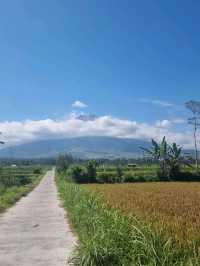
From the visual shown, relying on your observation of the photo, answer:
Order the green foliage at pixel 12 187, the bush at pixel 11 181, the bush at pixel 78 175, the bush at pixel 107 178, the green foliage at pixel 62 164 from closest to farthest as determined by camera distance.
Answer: the green foliage at pixel 12 187
the bush at pixel 11 181
the bush at pixel 107 178
the bush at pixel 78 175
the green foliage at pixel 62 164

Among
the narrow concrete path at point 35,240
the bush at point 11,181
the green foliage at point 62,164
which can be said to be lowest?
the narrow concrete path at point 35,240

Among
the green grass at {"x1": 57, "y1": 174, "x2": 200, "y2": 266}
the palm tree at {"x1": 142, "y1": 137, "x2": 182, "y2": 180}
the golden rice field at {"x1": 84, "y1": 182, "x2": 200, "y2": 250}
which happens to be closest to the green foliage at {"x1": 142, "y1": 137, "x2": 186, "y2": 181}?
the palm tree at {"x1": 142, "y1": 137, "x2": 182, "y2": 180}

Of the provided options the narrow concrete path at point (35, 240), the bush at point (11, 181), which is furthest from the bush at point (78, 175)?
the narrow concrete path at point (35, 240)

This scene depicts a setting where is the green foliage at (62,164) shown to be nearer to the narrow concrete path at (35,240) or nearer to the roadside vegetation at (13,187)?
the roadside vegetation at (13,187)

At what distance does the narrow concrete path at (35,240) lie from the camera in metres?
12.2

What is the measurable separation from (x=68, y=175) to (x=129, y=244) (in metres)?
69.3

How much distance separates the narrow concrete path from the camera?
1218cm

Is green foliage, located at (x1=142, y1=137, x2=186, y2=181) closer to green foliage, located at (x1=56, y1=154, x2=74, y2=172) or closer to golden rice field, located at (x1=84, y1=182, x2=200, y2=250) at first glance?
green foliage, located at (x1=56, y1=154, x2=74, y2=172)

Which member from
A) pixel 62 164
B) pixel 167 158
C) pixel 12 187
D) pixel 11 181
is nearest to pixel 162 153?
pixel 167 158

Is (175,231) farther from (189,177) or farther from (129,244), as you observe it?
(189,177)

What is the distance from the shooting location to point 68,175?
7925 centimetres

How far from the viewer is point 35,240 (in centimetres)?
1525

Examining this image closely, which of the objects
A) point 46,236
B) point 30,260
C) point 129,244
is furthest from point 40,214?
point 129,244

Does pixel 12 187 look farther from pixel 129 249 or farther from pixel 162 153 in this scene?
pixel 129 249
